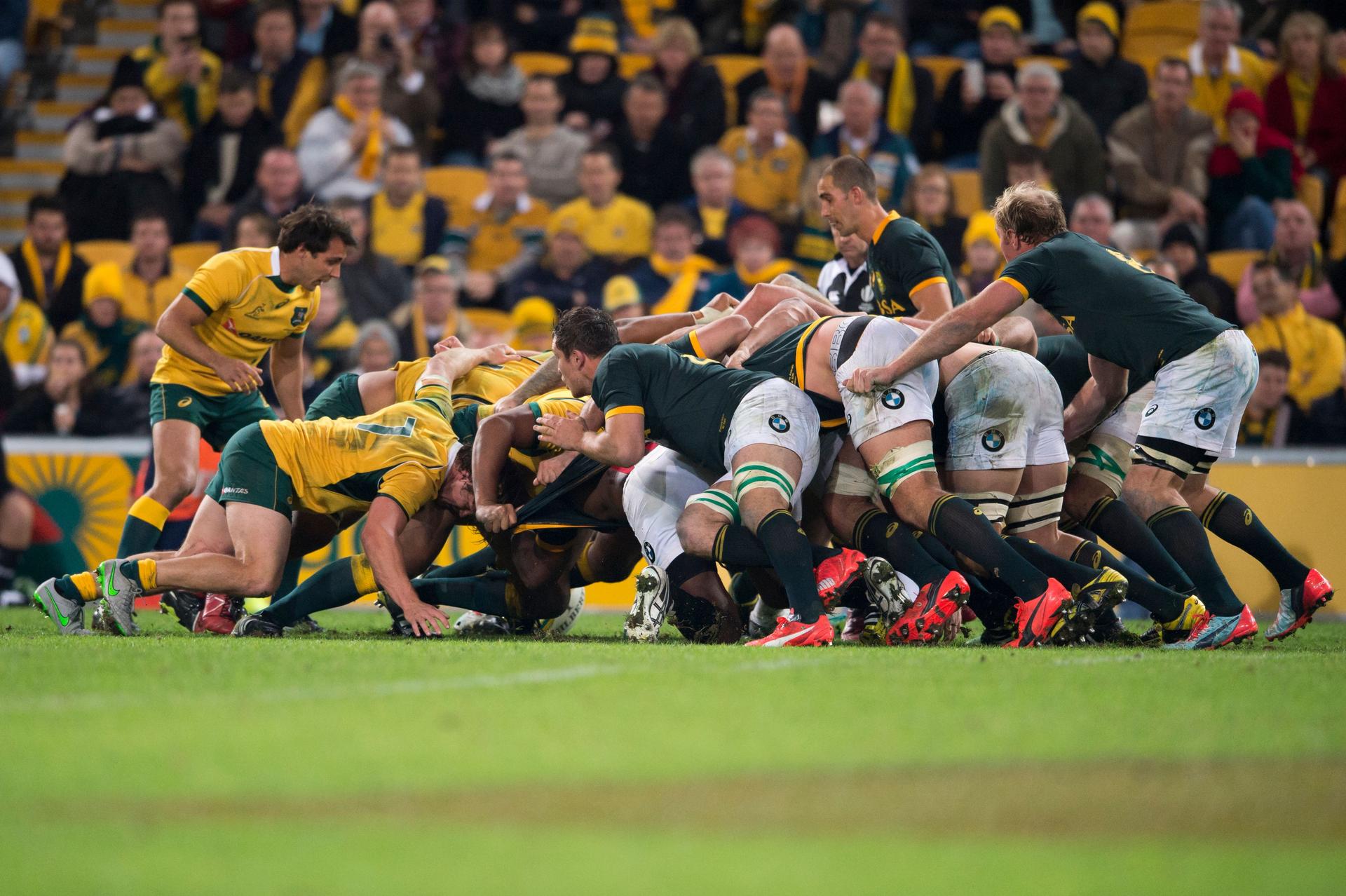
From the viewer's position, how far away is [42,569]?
413 inches

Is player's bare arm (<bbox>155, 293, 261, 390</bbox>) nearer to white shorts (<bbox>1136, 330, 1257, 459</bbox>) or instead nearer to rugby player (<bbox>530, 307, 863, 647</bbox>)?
rugby player (<bbox>530, 307, 863, 647</bbox>)

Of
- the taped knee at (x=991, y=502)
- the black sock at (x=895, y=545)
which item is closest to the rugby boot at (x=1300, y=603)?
the taped knee at (x=991, y=502)

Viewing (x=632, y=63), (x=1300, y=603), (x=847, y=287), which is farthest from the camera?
(x=632, y=63)

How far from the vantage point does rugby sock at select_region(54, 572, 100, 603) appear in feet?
23.2

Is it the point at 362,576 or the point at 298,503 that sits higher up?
the point at 298,503

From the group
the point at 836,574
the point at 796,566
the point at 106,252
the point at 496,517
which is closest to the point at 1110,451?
the point at 836,574

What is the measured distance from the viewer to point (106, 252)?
1378 cm

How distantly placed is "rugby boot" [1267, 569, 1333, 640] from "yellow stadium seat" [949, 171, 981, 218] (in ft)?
20.3

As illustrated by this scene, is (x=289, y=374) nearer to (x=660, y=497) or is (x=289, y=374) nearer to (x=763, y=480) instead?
(x=660, y=497)

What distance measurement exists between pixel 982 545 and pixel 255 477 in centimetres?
336

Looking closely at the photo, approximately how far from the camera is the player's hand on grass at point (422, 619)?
680cm

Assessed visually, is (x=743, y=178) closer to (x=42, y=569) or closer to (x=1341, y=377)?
(x=1341, y=377)

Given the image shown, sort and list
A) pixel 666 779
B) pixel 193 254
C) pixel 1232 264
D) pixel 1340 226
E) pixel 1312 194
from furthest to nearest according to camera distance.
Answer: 1. pixel 193 254
2. pixel 1312 194
3. pixel 1340 226
4. pixel 1232 264
5. pixel 666 779

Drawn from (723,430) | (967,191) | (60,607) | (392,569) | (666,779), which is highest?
(666,779)
